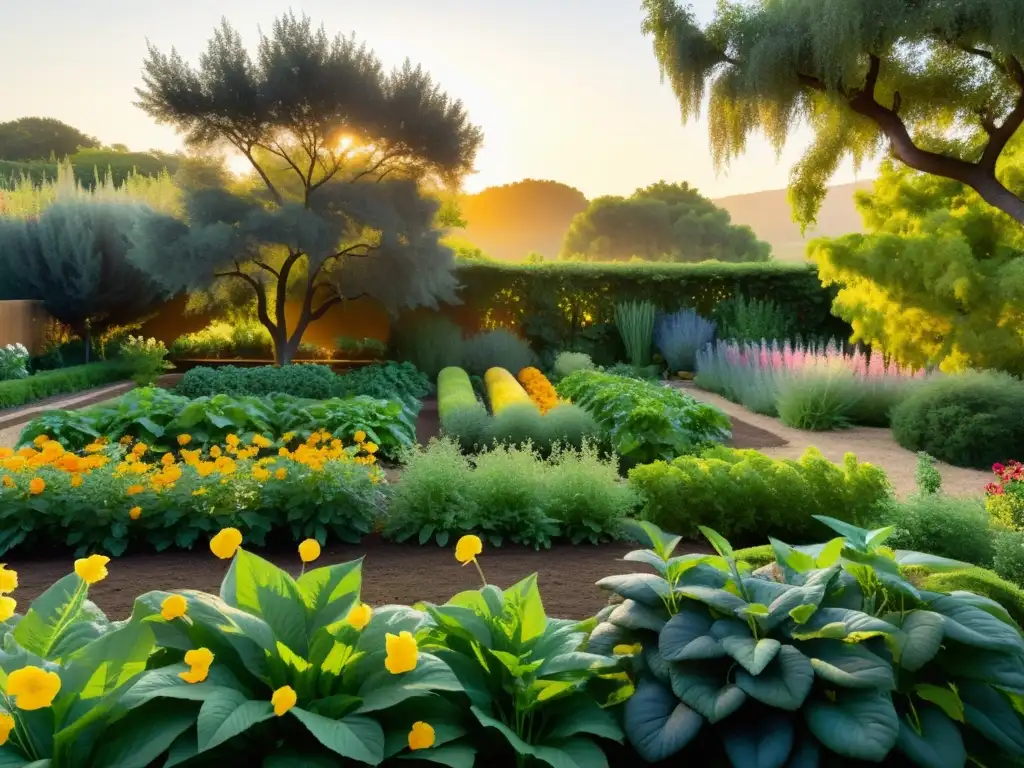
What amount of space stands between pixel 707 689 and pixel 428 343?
43.8 feet

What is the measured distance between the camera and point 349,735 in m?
1.60

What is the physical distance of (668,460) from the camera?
6621 millimetres

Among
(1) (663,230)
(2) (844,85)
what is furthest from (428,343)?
(1) (663,230)

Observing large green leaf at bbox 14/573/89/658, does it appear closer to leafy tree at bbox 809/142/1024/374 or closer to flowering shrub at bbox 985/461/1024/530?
flowering shrub at bbox 985/461/1024/530

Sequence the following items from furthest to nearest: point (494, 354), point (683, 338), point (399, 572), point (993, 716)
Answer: point (683, 338) → point (494, 354) → point (399, 572) → point (993, 716)

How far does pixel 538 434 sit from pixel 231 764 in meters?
5.63

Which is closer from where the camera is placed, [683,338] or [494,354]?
[494,354]

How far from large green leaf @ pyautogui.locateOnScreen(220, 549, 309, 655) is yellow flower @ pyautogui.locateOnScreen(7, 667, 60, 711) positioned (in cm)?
47

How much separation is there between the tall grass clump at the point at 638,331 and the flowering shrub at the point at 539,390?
315 centimetres

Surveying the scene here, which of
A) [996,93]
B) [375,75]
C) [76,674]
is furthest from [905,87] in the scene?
[76,674]

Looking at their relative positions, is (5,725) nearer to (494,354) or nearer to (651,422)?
(651,422)

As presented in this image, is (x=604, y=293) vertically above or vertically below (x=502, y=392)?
above

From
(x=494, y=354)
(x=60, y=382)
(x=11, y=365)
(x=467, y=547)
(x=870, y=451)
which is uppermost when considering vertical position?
(x=467, y=547)

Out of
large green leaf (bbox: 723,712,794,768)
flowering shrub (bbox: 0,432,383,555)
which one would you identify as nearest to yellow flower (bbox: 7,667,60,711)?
large green leaf (bbox: 723,712,794,768)
